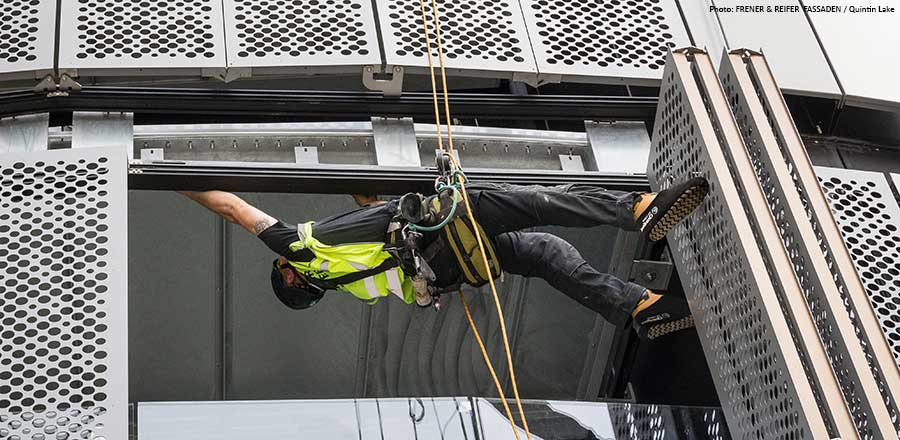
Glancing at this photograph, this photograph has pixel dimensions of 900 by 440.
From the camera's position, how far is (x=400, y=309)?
420 inches

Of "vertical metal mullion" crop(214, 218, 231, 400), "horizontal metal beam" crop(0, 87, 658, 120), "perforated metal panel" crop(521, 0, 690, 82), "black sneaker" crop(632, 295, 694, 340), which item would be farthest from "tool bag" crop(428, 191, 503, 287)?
"vertical metal mullion" crop(214, 218, 231, 400)

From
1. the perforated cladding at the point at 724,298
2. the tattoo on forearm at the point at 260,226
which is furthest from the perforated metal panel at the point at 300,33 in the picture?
the perforated cladding at the point at 724,298

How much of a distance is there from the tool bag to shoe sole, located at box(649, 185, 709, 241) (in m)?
0.84

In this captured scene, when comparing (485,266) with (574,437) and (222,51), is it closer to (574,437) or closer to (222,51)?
(574,437)

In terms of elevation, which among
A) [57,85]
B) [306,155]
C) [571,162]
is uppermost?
[57,85]

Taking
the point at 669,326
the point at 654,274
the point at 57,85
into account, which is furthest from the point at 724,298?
the point at 57,85

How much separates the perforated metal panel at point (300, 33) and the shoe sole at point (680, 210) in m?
2.12

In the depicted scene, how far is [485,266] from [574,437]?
130 centimetres

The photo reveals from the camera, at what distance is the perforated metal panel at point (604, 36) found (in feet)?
27.8

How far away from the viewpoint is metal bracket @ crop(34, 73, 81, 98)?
7965 millimetres

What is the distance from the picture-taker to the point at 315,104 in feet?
27.0

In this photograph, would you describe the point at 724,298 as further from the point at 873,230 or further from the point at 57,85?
the point at 57,85

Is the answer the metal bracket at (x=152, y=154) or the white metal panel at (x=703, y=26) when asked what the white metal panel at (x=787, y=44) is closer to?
the white metal panel at (x=703, y=26)

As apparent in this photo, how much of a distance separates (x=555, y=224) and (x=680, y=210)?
629mm
